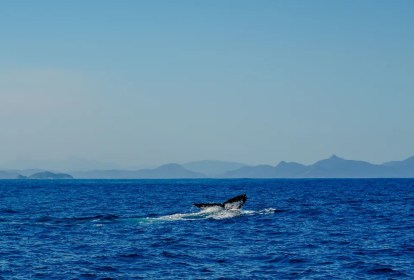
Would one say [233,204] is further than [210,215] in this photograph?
Yes

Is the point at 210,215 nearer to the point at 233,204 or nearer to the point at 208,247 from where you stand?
the point at 233,204

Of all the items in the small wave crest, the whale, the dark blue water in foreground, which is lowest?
the dark blue water in foreground

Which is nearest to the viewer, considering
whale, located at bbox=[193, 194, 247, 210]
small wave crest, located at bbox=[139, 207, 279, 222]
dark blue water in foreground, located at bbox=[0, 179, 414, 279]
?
dark blue water in foreground, located at bbox=[0, 179, 414, 279]

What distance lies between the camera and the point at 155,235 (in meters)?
50.3

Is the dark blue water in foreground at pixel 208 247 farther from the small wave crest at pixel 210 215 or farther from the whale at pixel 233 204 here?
the whale at pixel 233 204

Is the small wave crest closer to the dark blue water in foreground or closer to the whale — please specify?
the dark blue water in foreground

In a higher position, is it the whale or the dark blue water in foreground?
the whale

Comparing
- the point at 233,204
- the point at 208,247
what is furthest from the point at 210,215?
the point at 208,247

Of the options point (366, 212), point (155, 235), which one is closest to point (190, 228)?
point (155, 235)

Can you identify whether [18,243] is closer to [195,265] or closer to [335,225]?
[195,265]

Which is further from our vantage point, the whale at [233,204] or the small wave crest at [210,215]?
the whale at [233,204]

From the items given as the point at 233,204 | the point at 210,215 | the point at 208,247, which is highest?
the point at 233,204

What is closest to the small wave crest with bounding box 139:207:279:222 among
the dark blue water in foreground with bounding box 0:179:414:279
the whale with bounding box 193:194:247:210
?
the dark blue water in foreground with bounding box 0:179:414:279

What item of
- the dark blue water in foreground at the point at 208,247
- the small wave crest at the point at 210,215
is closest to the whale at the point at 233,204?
the small wave crest at the point at 210,215
